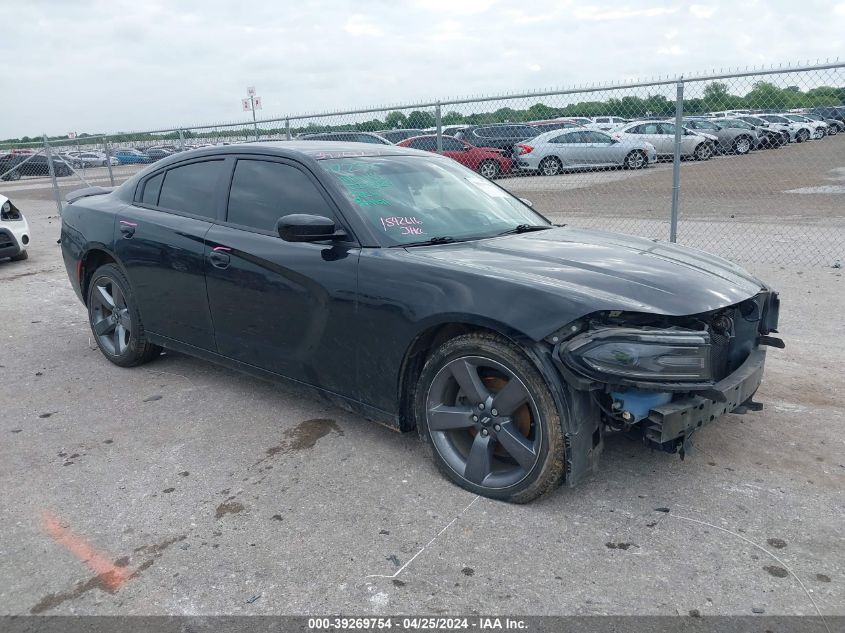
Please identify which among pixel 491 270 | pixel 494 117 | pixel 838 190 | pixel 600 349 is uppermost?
pixel 494 117

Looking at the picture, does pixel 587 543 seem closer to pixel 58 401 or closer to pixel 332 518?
pixel 332 518

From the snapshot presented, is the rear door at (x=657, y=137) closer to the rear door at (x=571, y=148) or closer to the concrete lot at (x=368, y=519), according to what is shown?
the rear door at (x=571, y=148)

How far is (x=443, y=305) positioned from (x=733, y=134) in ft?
66.1

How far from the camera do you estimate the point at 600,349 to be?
9.52 feet

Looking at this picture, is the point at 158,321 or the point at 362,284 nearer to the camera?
the point at 362,284

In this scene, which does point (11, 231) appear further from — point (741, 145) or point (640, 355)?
point (741, 145)

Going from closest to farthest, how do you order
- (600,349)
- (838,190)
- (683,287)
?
1. (600,349)
2. (683,287)
3. (838,190)

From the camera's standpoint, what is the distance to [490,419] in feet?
10.8

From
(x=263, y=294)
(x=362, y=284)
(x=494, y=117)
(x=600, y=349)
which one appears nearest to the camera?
(x=600, y=349)

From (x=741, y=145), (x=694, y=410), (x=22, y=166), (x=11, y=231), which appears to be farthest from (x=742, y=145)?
(x=22, y=166)

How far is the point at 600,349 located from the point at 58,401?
3.67 metres

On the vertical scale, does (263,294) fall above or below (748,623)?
above

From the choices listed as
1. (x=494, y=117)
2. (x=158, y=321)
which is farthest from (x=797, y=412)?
(x=494, y=117)

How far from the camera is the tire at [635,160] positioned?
520 inches
